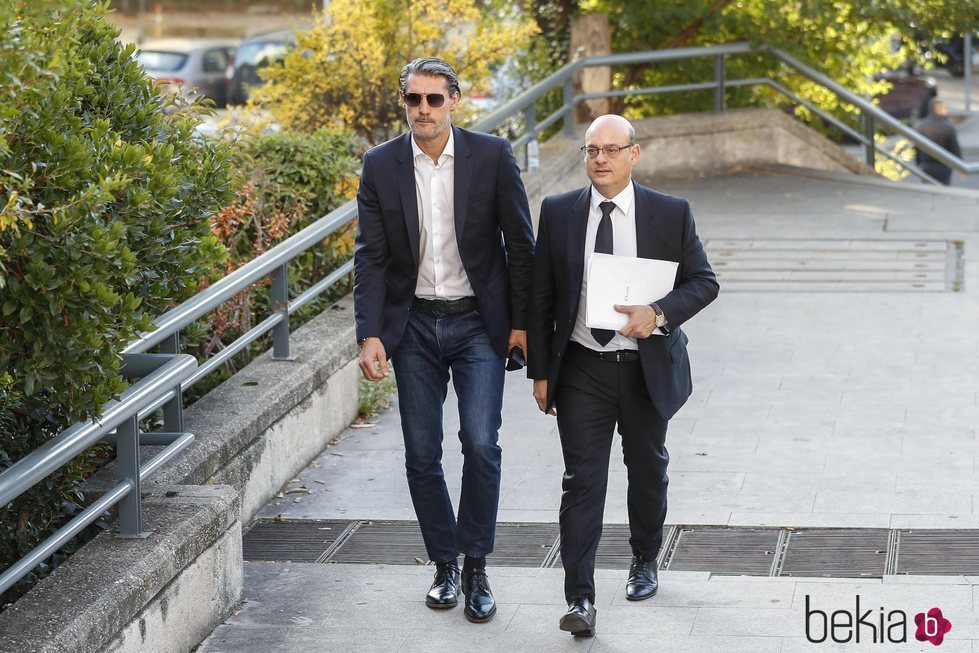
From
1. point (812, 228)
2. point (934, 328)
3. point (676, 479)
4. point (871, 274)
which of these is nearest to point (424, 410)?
point (676, 479)

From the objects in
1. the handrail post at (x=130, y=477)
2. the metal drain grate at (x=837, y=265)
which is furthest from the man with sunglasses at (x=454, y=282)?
the metal drain grate at (x=837, y=265)

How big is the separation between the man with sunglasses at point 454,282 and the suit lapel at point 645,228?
436 millimetres

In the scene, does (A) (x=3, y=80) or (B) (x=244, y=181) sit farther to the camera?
(B) (x=244, y=181)

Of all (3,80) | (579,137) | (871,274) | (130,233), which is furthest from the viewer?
(579,137)

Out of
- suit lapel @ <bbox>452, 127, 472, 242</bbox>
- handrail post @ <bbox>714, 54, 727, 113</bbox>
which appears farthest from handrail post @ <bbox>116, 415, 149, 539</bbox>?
handrail post @ <bbox>714, 54, 727, 113</bbox>

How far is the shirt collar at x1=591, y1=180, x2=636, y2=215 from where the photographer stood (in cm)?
466

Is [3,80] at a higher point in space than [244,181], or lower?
higher

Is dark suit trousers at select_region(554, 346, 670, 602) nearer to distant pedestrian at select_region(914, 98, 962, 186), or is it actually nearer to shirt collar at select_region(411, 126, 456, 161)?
shirt collar at select_region(411, 126, 456, 161)

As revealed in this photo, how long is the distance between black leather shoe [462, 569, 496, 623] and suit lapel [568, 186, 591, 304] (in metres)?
1.02

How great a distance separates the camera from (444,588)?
16.7 feet

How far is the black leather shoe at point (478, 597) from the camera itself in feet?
16.1

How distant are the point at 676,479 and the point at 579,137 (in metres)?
7.61

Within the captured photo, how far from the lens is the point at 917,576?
509 cm

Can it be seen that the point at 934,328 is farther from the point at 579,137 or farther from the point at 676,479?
the point at 579,137
